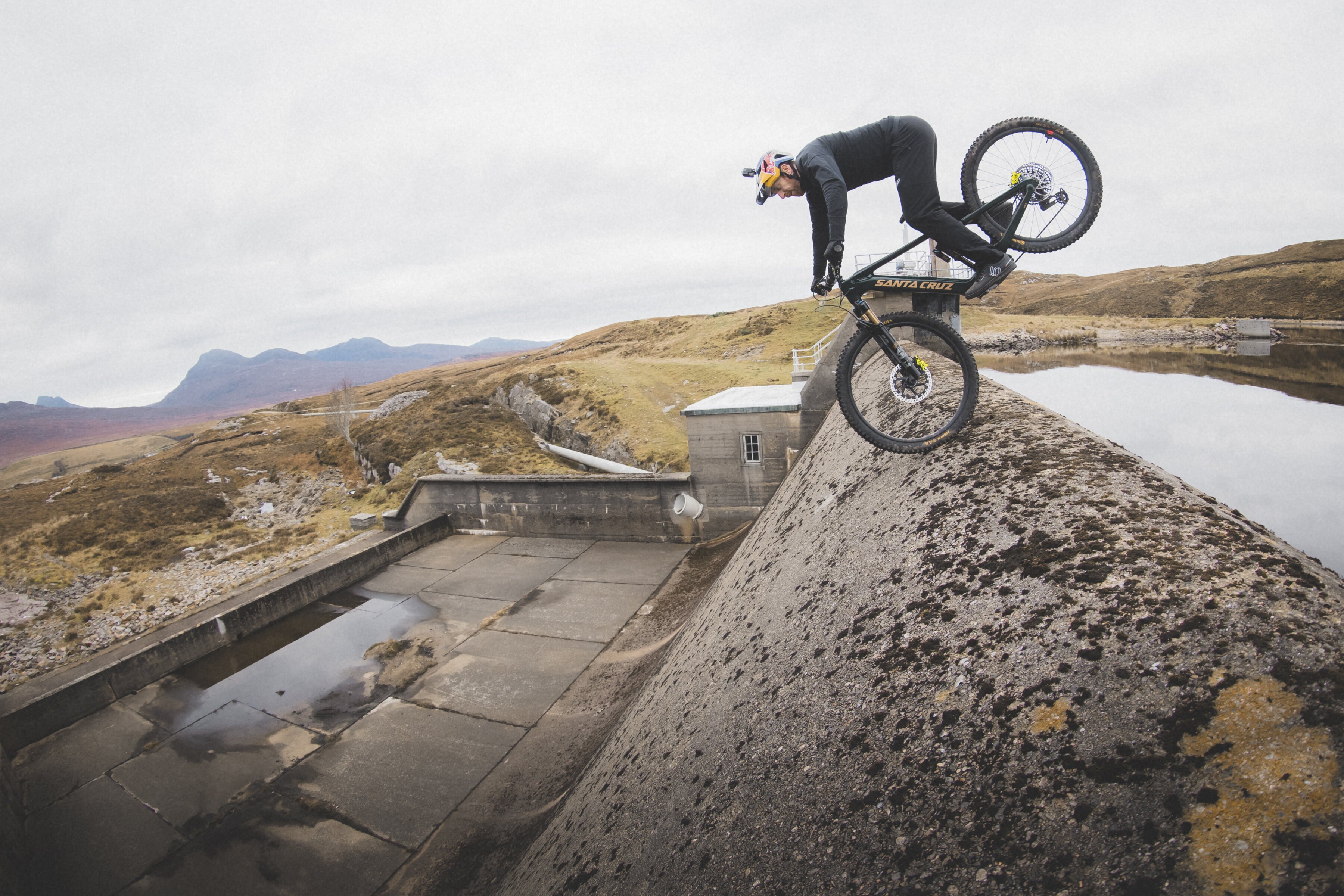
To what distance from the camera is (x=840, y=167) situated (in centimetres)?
458

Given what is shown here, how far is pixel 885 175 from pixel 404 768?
31.9ft

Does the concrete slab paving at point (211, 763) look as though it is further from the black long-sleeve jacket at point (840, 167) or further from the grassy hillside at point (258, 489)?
the grassy hillside at point (258, 489)

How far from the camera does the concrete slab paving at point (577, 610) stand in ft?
40.1

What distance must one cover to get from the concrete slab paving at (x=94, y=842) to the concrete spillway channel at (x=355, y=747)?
0.08 ft

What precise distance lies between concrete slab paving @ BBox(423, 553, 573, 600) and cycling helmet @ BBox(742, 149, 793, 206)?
12188mm

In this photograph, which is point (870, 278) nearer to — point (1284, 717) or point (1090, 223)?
point (1090, 223)

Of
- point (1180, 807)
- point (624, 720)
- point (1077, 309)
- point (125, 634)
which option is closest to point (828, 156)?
point (1180, 807)

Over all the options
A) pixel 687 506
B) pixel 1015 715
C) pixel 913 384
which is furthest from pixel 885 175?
pixel 687 506

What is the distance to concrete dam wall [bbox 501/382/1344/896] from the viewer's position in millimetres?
1363

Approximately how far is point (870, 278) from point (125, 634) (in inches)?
1338

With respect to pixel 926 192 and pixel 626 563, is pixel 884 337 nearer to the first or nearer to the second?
pixel 926 192

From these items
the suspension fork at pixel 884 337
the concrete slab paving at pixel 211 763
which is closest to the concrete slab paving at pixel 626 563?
the concrete slab paving at pixel 211 763

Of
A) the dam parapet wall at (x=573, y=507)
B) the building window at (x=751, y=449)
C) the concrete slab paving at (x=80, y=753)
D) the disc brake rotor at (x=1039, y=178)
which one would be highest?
the disc brake rotor at (x=1039, y=178)

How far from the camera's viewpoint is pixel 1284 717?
1.38 metres
